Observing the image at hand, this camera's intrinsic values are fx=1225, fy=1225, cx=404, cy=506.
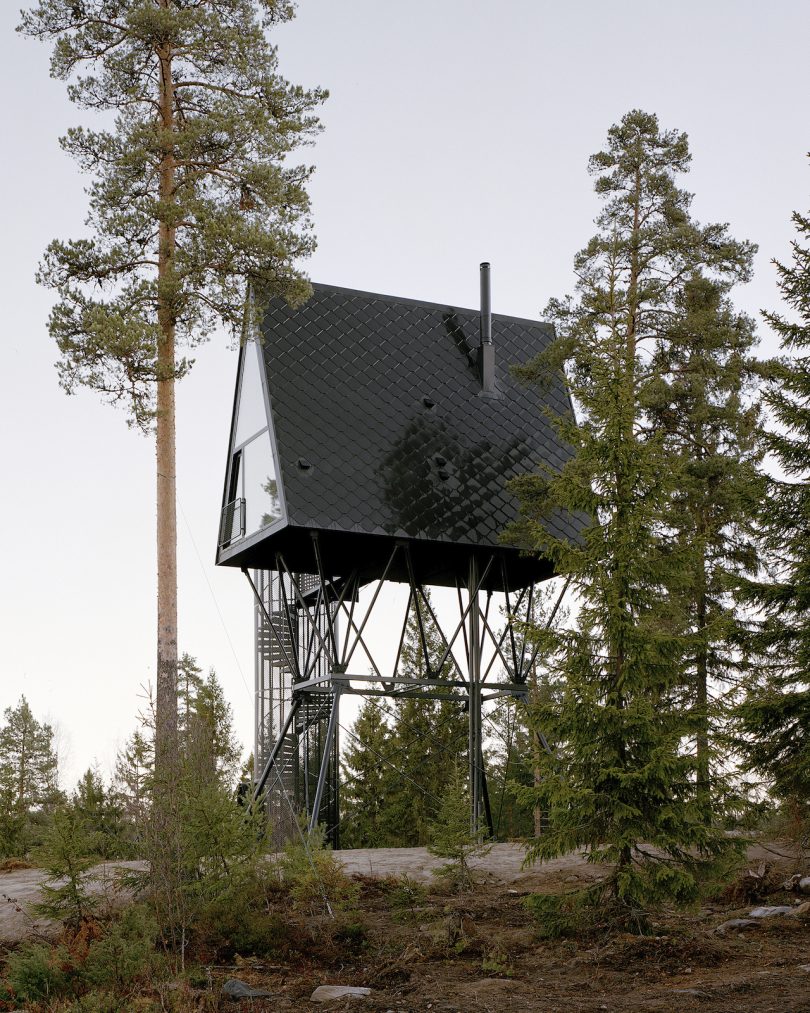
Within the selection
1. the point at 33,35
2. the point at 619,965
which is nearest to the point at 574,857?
the point at 619,965

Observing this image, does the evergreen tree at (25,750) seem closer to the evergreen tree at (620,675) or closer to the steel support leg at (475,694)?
the steel support leg at (475,694)

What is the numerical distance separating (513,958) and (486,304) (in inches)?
576

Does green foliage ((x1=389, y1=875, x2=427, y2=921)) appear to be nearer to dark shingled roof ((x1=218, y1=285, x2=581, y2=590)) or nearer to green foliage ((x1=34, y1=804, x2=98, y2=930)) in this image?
green foliage ((x1=34, y1=804, x2=98, y2=930))

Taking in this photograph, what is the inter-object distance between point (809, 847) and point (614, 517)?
6.15 meters

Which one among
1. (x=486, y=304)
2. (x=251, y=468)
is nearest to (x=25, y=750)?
(x=251, y=468)

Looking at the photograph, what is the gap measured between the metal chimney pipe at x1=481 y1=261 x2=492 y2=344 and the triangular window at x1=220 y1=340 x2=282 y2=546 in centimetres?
461

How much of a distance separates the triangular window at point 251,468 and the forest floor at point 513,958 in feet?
24.6

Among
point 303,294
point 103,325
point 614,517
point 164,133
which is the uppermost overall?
point 164,133

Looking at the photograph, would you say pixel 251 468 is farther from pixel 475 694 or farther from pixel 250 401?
pixel 475 694

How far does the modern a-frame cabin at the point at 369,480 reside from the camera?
Result: 797 inches

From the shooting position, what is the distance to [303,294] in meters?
20.3

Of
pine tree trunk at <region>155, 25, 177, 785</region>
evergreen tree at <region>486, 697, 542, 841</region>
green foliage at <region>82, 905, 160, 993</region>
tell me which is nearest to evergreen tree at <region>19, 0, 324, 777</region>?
pine tree trunk at <region>155, 25, 177, 785</region>

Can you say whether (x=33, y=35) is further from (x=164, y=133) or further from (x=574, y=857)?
(x=574, y=857)

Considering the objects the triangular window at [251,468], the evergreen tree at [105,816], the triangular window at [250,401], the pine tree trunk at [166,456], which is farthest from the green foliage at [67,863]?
the triangular window at [250,401]
